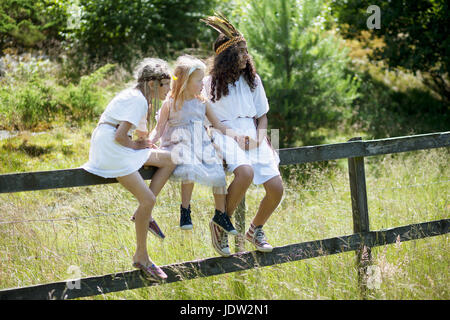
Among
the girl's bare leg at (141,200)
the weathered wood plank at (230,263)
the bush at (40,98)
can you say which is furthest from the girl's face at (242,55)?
the bush at (40,98)

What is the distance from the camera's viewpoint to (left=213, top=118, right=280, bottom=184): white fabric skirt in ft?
11.0

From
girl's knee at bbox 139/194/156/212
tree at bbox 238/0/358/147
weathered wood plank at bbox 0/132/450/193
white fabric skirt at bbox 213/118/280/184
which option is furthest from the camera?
tree at bbox 238/0/358/147

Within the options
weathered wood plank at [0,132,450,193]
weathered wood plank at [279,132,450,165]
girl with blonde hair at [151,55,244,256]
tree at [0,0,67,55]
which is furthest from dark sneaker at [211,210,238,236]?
tree at [0,0,67,55]

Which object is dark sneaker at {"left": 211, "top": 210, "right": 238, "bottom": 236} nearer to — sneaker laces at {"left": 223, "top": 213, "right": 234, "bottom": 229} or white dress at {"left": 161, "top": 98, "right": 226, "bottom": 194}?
sneaker laces at {"left": 223, "top": 213, "right": 234, "bottom": 229}

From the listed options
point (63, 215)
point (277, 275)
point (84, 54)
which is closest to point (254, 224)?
point (277, 275)

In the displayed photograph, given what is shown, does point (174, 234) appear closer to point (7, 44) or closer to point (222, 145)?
point (222, 145)

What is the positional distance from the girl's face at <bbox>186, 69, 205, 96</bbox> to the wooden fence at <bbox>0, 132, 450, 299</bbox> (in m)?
0.64

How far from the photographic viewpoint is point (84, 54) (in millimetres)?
10234

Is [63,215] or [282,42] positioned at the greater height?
[282,42]

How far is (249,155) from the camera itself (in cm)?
349

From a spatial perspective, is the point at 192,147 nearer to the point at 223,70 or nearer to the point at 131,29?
the point at 223,70

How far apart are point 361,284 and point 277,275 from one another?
0.65 metres

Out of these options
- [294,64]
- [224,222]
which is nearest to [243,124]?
[224,222]

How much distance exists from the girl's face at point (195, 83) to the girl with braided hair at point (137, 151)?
0.20m
